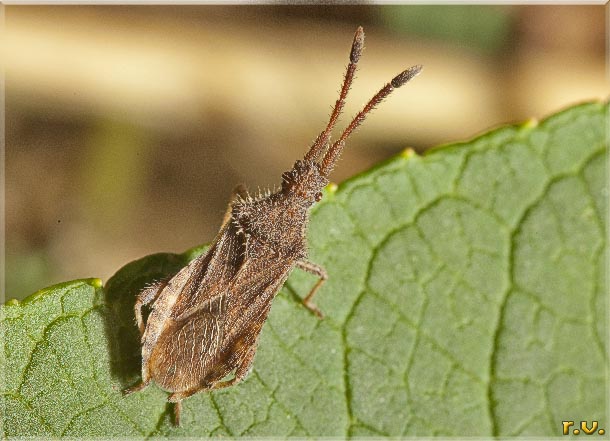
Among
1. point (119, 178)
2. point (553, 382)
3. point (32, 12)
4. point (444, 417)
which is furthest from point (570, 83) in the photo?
point (32, 12)

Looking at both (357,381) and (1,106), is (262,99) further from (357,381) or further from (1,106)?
(357,381)

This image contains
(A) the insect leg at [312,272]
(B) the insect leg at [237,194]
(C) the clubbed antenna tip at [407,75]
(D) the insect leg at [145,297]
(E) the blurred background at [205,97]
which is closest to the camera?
(D) the insect leg at [145,297]

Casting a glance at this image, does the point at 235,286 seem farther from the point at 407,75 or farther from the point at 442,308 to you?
the point at 407,75

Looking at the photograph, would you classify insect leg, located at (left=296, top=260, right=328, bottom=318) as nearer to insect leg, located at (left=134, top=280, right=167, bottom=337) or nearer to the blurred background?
insect leg, located at (left=134, top=280, right=167, bottom=337)

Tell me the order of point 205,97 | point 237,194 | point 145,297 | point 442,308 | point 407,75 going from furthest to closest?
point 205,97 → point 237,194 → point 442,308 → point 407,75 → point 145,297

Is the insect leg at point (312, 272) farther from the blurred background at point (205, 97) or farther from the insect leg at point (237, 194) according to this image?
the blurred background at point (205, 97)

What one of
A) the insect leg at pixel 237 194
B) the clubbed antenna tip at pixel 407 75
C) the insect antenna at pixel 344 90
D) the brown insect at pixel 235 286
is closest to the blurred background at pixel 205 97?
the insect leg at pixel 237 194

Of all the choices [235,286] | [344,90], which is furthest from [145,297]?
[344,90]
